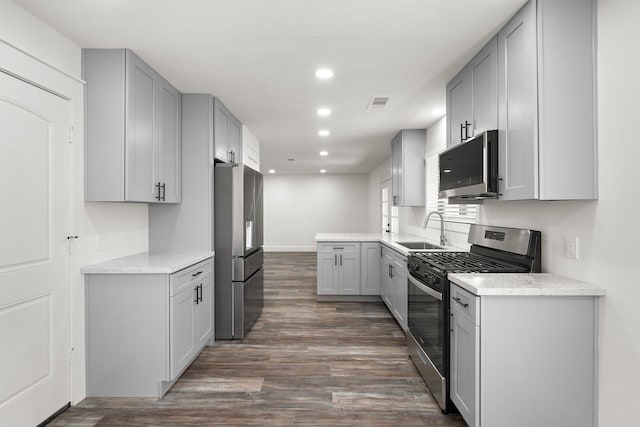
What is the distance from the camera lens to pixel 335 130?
5129 millimetres

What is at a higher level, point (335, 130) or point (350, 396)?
point (335, 130)

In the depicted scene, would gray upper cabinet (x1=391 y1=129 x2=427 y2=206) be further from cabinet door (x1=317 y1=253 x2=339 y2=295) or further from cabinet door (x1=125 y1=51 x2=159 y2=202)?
cabinet door (x1=125 y1=51 x2=159 y2=202)

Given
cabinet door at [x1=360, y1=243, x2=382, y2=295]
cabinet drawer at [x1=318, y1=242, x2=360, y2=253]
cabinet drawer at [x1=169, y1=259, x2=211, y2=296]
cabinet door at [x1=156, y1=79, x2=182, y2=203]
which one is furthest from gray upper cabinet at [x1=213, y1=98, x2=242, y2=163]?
cabinet door at [x1=360, y1=243, x2=382, y2=295]

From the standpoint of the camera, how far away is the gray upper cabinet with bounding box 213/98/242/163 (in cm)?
366

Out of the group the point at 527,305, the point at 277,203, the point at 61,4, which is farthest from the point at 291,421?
the point at 277,203

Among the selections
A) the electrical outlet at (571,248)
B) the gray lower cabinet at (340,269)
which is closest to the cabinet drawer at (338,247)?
the gray lower cabinet at (340,269)

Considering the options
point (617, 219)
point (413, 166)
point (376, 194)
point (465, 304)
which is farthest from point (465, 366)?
point (376, 194)

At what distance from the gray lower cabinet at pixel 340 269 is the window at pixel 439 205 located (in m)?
1.19

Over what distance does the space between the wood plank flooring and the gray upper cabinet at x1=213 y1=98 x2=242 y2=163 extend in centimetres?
191

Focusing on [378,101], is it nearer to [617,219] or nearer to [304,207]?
[617,219]

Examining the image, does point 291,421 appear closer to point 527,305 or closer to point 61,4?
point 527,305

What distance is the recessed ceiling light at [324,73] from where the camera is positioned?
2.94 m

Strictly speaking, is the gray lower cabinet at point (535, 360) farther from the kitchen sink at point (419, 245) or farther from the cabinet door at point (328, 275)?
the cabinet door at point (328, 275)

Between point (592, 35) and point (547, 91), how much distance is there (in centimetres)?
37
